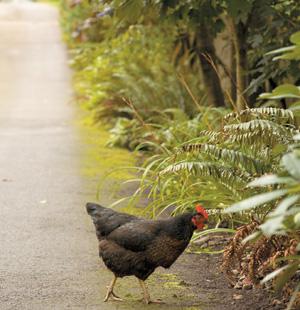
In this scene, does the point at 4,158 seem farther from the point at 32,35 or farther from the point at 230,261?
the point at 32,35

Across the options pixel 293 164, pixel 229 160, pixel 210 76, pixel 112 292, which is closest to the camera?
pixel 293 164

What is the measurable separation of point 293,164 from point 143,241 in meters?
1.98

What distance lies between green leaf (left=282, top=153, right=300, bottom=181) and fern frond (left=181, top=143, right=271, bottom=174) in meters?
2.46

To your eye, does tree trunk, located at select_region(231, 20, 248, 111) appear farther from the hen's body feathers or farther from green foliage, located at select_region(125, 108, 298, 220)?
the hen's body feathers

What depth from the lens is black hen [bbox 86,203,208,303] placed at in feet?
16.3

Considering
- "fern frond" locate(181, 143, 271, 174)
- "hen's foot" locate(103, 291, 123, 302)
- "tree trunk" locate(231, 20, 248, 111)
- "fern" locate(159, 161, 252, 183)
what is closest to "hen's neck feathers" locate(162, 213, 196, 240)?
"hen's foot" locate(103, 291, 123, 302)

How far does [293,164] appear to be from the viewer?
10.4ft

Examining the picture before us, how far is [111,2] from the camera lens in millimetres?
7457

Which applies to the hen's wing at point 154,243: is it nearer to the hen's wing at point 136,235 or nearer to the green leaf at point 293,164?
the hen's wing at point 136,235

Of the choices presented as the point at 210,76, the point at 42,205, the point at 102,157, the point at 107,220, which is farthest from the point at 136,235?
the point at 210,76

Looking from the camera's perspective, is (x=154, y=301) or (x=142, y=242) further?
(x=154, y=301)

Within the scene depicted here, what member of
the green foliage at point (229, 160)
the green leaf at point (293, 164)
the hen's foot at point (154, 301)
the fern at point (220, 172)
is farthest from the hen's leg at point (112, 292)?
the green leaf at point (293, 164)

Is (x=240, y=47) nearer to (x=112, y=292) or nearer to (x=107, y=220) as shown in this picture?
(x=107, y=220)

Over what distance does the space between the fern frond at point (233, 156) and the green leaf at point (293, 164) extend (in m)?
2.46
